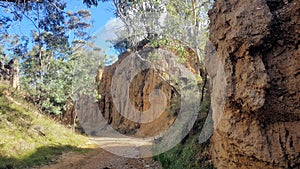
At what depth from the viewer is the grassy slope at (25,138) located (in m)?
8.64

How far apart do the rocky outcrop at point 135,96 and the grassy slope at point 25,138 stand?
9.80 meters

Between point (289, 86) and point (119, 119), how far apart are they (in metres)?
28.4

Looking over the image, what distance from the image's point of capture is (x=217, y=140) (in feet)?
16.1

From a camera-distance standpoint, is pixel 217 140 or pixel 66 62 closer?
pixel 217 140

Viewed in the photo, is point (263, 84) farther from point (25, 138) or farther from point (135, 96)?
point (135, 96)

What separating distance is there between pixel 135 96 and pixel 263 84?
86.1ft

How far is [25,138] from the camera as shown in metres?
10.5

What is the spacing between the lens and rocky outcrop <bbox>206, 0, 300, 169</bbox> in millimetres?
3299

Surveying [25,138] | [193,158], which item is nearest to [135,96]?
[25,138]

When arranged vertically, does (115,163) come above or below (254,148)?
below

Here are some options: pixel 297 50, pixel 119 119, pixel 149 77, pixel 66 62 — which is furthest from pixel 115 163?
pixel 119 119

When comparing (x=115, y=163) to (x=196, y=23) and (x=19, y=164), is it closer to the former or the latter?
(x=19, y=164)

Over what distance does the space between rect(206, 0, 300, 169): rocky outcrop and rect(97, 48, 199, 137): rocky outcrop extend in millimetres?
A: 15410

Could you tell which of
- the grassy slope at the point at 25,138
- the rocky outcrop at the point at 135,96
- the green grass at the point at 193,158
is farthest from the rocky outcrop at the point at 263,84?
the rocky outcrop at the point at 135,96
